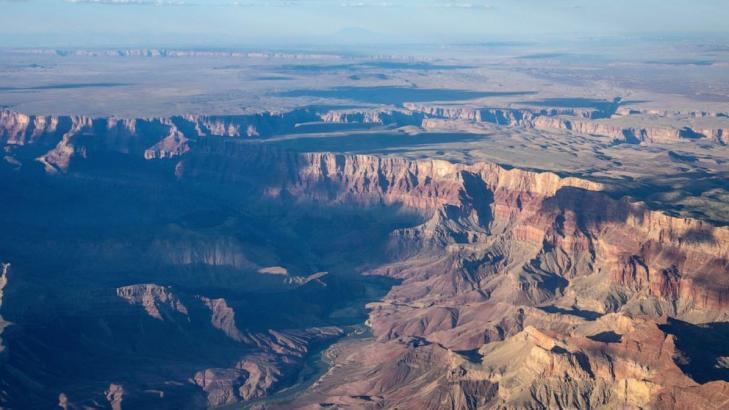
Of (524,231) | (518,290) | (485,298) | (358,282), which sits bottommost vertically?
(358,282)

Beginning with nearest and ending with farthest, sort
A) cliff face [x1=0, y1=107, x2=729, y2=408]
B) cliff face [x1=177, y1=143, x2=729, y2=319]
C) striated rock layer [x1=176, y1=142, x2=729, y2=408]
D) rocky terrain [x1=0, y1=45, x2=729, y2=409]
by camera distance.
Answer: striated rock layer [x1=176, y1=142, x2=729, y2=408] → cliff face [x1=0, y1=107, x2=729, y2=408] → rocky terrain [x1=0, y1=45, x2=729, y2=409] → cliff face [x1=177, y1=143, x2=729, y2=319]

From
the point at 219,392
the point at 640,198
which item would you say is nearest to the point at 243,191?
the point at 640,198

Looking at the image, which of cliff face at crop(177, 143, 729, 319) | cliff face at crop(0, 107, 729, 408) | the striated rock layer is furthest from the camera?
cliff face at crop(177, 143, 729, 319)

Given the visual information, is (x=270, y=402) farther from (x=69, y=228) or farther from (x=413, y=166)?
(x=413, y=166)

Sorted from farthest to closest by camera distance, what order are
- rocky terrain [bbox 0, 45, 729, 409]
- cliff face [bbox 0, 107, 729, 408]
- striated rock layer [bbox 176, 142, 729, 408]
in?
1. rocky terrain [bbox 0, 45, 729, 409]
2. cliff face [bbox 0, 107, 729, 408]
3. striated rock layer [bbox 176, 142, 729, 408]

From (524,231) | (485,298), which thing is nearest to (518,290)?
(485,298)

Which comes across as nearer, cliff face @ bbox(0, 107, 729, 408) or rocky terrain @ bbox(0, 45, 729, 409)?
cliff face @ bbox(0, 107, 729, 408)

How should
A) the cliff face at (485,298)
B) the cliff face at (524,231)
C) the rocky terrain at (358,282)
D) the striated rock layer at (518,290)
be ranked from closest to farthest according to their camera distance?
1. the striated rock layer at (518,290)
2. the cliff face at (485,298)
3. the rocky terrain at (358,282)
4. the cliff face at (524,231)

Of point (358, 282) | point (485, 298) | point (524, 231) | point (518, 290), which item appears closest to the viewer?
point (518, 290)

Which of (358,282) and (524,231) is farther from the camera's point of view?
(358,282)

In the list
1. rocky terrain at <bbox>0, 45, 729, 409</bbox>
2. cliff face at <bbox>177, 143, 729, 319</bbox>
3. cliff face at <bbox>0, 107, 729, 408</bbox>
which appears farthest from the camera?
cliff face at <bbox>177, 143, 729, 319</bbox>

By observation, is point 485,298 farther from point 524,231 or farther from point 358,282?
point 358,282
